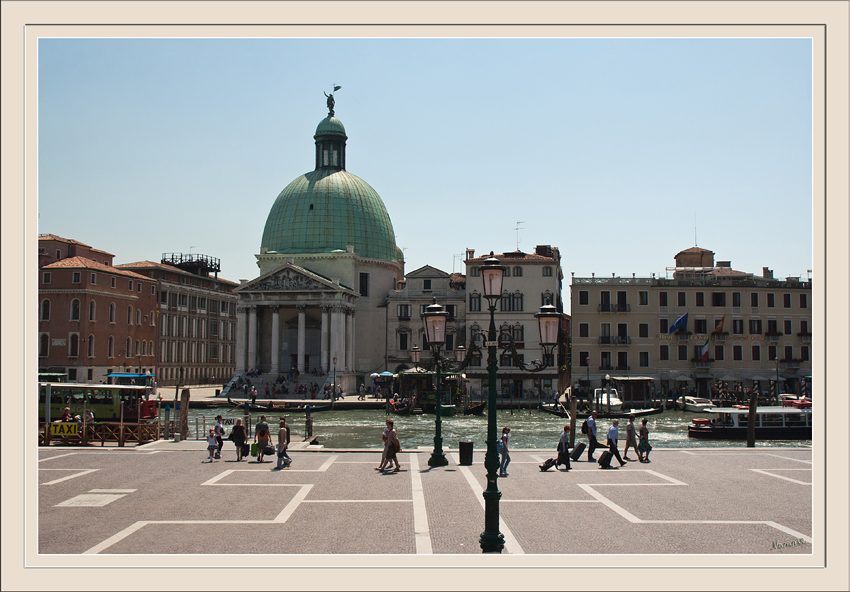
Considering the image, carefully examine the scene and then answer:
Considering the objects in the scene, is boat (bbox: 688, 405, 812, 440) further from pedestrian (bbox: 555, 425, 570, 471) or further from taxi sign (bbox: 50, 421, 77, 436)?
taxi sign (bbox: 50, 421, 77, 436)

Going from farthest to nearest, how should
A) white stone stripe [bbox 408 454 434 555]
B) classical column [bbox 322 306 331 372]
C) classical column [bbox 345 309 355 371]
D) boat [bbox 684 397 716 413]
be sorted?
1. classical column [bbox 345 309 355 371]
2. classical column [bbox 322 306 331 372]
3. boat [bbox 684 397 716 413]
4. white stone stripe [bbox 408 454 434 555]

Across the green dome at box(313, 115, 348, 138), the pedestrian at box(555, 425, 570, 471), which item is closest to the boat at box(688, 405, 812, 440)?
the pedestrian at box(555, 425, 570, 471)

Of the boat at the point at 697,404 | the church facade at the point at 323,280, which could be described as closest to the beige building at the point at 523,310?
the boat at the point at 697,404

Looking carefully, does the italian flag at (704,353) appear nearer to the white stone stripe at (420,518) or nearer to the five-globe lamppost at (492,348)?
the white stone stripe at (420,518)

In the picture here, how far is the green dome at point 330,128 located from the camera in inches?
3322

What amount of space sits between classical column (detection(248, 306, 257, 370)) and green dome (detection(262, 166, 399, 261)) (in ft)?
28.8

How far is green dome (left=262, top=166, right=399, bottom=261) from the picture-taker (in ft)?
256

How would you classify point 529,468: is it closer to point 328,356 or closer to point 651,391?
point 651,391

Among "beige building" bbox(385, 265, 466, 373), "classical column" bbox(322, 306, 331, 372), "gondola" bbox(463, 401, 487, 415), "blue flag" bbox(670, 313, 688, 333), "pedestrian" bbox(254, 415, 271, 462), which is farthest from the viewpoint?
"classical column" bbox(322, 306, 331, 372)

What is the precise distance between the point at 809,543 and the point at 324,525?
8427 millimetres

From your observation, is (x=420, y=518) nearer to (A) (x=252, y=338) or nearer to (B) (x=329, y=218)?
(A) (x=252, y=338)

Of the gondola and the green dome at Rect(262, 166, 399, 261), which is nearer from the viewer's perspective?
the gondola

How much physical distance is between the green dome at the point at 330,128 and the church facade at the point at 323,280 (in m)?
0.13

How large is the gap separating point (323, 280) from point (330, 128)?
70.1 feet
